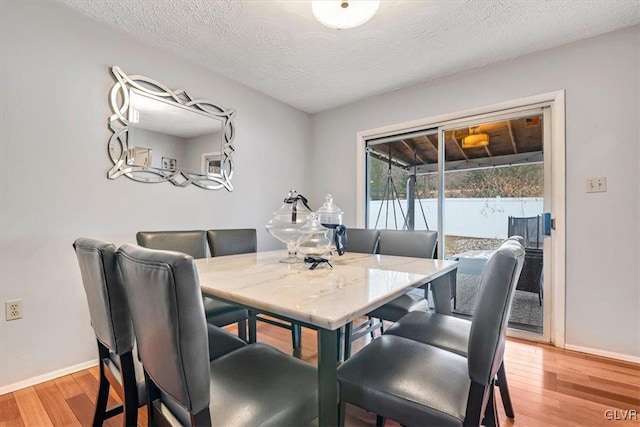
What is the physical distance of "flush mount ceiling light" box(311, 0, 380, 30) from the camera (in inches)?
58.3

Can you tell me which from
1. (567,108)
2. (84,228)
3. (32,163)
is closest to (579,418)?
(567,108)

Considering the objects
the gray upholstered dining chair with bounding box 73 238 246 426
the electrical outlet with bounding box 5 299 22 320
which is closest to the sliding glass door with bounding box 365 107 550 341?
the gray upholstered dining chair with bounding box 73 238 246 426

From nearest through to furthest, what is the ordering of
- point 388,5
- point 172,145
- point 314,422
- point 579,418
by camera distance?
point 314,422 → point 579,418 → point 388,5 → point 172,145

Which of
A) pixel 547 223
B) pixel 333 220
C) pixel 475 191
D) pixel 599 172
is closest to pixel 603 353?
pixel 547 223

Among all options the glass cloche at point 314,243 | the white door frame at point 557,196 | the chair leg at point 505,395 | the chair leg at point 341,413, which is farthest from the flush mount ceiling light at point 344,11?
the chair leg at point 505,395

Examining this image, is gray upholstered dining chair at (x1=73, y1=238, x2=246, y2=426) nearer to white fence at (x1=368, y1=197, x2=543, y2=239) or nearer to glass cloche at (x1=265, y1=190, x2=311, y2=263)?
glass cloche at (x1=265, y1=190, x2=311, y2=263)

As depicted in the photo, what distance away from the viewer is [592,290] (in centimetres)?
216

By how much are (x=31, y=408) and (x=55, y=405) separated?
0.11 meters

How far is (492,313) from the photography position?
0.81 metres

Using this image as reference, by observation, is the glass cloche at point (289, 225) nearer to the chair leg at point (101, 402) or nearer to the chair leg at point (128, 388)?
the chair leg at point (128, 388)

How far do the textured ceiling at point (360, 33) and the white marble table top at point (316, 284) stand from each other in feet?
5.25

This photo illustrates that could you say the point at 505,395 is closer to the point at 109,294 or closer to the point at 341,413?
the point at 341,413

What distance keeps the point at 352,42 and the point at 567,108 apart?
172 cm

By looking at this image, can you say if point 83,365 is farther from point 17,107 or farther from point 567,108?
point 567,108
